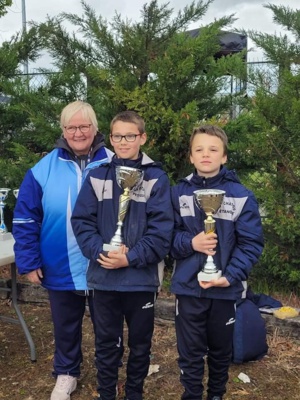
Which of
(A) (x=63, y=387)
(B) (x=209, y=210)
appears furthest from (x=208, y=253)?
(A) (x=63, y=387)

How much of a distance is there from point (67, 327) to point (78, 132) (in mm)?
1183

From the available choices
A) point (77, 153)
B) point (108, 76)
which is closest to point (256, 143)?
point (108, 76)

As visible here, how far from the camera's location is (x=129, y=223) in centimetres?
261

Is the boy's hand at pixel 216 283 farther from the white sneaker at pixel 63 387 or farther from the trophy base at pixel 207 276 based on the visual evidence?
the white sneaker at pixel 63 387

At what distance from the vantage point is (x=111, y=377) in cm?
275

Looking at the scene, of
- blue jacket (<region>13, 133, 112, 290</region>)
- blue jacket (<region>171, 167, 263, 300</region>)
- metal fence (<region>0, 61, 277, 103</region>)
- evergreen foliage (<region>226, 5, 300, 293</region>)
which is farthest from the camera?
metal fence (<region>0, 61, 277, 103</region>)

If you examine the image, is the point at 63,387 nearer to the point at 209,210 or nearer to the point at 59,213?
the point at 59,213

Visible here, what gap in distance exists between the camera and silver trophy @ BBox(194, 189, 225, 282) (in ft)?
7.93

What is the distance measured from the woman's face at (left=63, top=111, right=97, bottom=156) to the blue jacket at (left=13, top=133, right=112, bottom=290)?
0.05 meters

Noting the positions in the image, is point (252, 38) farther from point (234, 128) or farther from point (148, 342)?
point (148, 342)

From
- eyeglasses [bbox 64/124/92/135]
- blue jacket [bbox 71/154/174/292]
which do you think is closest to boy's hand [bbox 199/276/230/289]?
blue jacket [bbox 71/154/174/292]

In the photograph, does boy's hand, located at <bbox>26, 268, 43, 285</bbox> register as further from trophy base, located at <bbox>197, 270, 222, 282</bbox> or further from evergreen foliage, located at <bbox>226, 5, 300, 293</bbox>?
evergreen foliage, located at <bbox>226, 5, 300, 293</bbox>

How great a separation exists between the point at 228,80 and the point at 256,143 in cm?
91

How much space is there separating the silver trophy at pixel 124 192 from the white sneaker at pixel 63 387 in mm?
1030
